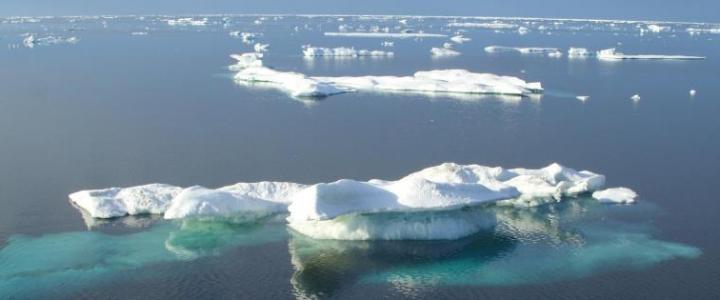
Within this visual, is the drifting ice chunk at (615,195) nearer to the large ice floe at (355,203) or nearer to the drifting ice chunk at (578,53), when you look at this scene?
the large ice floe at (355,203)

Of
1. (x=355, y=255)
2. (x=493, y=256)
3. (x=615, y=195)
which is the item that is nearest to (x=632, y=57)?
(x=615, y=195)

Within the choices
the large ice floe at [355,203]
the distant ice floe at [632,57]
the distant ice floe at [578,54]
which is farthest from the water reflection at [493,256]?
the distant ice floe at [578,54]

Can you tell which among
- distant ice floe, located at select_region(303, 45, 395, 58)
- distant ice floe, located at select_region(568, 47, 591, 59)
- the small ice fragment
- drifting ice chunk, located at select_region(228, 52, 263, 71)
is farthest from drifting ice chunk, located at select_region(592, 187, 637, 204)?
distant ice floe, located at select_region(568, 47, 591, 59)

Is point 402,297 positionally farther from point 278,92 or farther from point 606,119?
point 278,92

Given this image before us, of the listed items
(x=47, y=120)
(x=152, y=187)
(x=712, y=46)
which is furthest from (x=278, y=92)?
(x=712, y=46)

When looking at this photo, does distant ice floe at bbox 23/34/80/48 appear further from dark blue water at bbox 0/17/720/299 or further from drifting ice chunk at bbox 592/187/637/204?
drifting ice chunk at bbox 592/187/637/204
